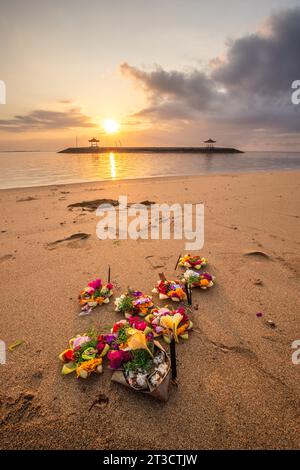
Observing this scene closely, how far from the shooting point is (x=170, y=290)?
11.3ft

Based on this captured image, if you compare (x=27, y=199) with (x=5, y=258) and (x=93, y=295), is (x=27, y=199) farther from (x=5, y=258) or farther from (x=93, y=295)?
(x=93, y=295)

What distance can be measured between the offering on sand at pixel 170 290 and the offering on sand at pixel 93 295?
72 centimetres

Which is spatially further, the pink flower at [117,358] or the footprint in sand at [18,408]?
the pink flower at [117,358]

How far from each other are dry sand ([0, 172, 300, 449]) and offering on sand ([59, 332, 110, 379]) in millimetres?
92

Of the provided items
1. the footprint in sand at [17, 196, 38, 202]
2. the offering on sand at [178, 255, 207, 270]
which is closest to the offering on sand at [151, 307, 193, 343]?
the offering on sand at [178, 255, 207, 270]

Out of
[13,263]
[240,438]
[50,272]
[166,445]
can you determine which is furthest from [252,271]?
[13,263]

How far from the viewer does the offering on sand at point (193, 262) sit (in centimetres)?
423

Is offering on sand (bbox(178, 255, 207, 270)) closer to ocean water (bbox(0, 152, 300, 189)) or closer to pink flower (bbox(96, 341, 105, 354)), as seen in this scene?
pink flower (bbox(96, 341, 105, 354))

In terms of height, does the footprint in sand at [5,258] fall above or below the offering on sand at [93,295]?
above

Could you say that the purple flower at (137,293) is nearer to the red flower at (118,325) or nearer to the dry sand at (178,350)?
the dry sand at (178,350)

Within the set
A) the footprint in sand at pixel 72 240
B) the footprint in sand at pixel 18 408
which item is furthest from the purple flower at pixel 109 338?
the footprint in sand at pixel 72 240

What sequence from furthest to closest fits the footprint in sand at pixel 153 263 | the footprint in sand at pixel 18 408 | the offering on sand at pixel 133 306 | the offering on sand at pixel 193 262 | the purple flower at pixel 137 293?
1. the footprint in sand at pixel 153 263
2. the offering on sand at pixel 193 262
3. the purple flower at pixel 137 293
4. the offering on sand at pixel 133 306
5. the footprint in sand at pixel 18 408

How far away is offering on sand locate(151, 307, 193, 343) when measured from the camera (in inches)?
101

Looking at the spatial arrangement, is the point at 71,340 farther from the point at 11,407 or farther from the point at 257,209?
the point at 257,209
